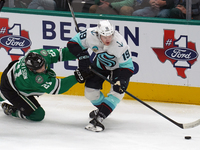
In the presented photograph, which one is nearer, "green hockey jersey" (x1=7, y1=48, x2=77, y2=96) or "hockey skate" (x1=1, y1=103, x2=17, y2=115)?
"green hockey jersey" (x1=7, y1=48, x2=77, y2=96)

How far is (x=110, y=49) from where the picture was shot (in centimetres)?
342

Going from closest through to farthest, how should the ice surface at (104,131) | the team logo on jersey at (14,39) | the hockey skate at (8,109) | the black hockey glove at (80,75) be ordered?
the ice surface at (104,131), the black hockey glove at (80,75), the hockey skate at (8,109), the team logo on jersey at (14,39)

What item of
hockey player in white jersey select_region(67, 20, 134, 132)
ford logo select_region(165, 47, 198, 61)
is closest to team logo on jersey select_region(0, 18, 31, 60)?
hockey player in white jersey select_region(67, 20, 134, 132)

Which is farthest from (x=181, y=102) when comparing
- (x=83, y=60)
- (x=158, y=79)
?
(x=83, y=60)

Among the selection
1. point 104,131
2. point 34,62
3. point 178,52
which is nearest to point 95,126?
point 104,131

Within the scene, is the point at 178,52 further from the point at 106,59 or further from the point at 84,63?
the point at 84,63

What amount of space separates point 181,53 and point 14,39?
1.91 metres

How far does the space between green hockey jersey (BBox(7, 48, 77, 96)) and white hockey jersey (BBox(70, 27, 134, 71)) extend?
0.86ft

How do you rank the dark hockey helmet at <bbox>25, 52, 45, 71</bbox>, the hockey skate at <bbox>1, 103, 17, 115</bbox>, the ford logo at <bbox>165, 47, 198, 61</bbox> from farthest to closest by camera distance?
the ford logo at <bbox>165, 47, 198, 61</bbox> < the hockey skate at <bbox>1, 103, 17, 115</bbox> < the dark hockey helmet at <bbox>25, 52, 45, 71</bbox>

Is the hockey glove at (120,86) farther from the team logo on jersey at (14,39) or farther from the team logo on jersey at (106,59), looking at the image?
the team logo on jersey at (14,39)

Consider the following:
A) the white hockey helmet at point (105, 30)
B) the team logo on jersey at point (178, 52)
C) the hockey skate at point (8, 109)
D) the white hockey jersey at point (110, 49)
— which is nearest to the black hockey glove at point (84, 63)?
the white hockey jersey at point (110, 49)

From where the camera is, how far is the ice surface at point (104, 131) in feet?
10.4

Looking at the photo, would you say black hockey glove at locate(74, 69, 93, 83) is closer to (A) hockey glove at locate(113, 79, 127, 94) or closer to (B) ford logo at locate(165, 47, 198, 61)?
(A) hockey glove at locate(113, 79, 127, 94)

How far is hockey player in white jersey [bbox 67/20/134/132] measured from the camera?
3383mm
